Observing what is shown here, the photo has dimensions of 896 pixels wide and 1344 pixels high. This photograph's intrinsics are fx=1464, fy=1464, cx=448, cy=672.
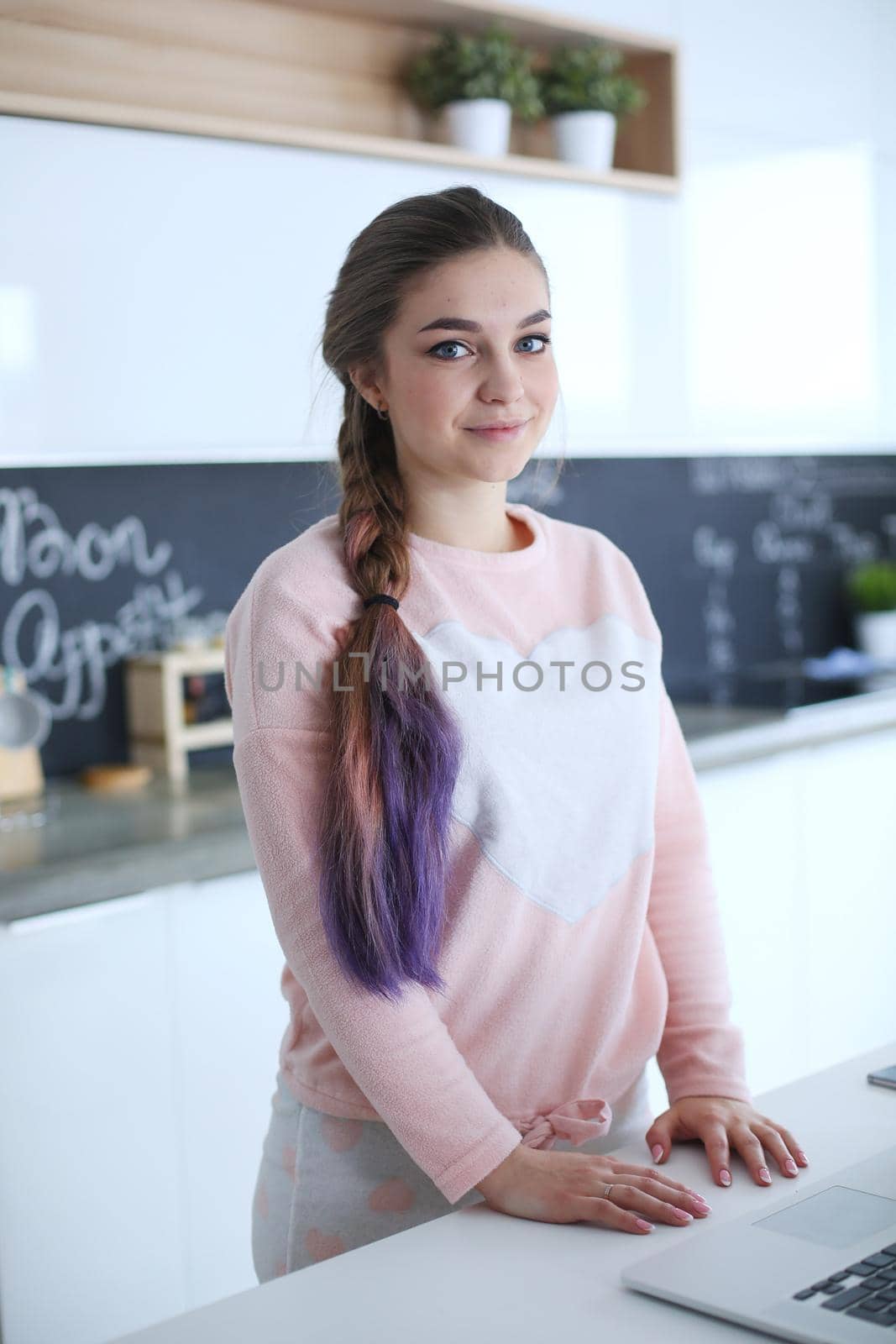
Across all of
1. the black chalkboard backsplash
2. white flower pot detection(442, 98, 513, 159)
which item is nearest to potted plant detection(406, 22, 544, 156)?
white flower pot detection(442, 98, 513, 159)

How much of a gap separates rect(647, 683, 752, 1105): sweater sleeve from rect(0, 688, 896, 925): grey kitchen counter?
2.74 ft

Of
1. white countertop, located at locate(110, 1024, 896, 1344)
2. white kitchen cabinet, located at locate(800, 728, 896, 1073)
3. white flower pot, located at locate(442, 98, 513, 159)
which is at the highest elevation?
white flower pot, located at locate(442, 98, 513, 159)

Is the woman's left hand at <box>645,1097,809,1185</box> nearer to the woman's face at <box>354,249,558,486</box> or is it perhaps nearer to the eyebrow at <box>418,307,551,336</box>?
the woman's face at <box>354,249,558,486</box>

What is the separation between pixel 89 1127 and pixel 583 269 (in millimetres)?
1739

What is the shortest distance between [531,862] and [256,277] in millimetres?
1377

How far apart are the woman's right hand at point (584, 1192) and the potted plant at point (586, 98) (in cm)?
216

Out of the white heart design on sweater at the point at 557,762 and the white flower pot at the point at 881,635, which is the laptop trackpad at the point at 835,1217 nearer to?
the white heart design on sweater at the point at 557,762

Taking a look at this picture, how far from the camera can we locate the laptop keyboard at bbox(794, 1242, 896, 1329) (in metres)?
0.83

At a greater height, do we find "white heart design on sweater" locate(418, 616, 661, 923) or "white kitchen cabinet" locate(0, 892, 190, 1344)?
"white heart design on sweater" locate(418, 616, 661, 923)

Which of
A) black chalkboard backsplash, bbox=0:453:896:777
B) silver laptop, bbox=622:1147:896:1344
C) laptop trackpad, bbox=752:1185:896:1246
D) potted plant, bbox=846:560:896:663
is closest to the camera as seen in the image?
silver laptop, bbox=622:1147:896:1344

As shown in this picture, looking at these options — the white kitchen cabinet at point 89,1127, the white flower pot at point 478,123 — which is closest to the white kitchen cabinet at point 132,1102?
the white kitchen cabinet at point 89,1127

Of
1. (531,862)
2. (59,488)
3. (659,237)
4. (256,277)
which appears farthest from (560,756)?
(659,237)

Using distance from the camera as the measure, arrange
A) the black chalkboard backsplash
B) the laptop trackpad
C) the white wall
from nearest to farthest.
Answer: the laptop trackpad → the white wall → the black chalkboard backsplash

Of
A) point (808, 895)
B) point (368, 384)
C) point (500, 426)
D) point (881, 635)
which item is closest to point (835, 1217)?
point (500, 426)
